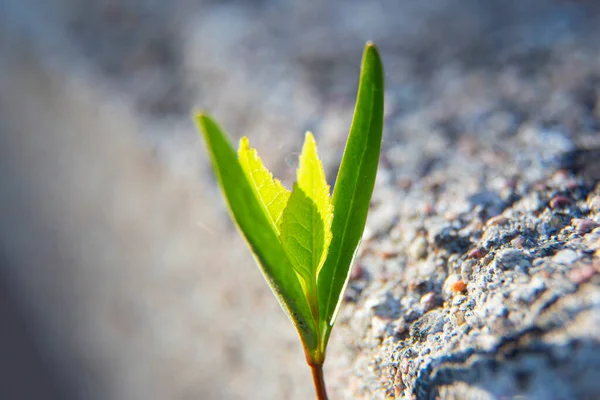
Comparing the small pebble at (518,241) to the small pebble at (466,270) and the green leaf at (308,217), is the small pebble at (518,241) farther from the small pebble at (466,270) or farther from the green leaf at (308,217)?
the green leaf at (308,217)

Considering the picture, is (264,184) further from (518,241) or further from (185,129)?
(185,129)

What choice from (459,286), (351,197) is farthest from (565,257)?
(351,197)

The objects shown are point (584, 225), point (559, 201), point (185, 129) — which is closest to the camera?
point (584, 225)

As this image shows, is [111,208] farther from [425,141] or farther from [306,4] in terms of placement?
[425,141]

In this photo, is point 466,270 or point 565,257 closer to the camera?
point 565,257

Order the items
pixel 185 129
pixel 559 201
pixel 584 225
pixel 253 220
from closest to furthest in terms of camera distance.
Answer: pixel 253 220
pixel 584 225
pixel 559 201
pixel 185 129

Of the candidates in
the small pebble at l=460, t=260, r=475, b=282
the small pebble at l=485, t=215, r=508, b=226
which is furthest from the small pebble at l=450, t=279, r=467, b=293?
the small pebble at l=485, t=215, r=508, b=226

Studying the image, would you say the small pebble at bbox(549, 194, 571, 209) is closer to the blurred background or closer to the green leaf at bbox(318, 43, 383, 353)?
the blurred background
